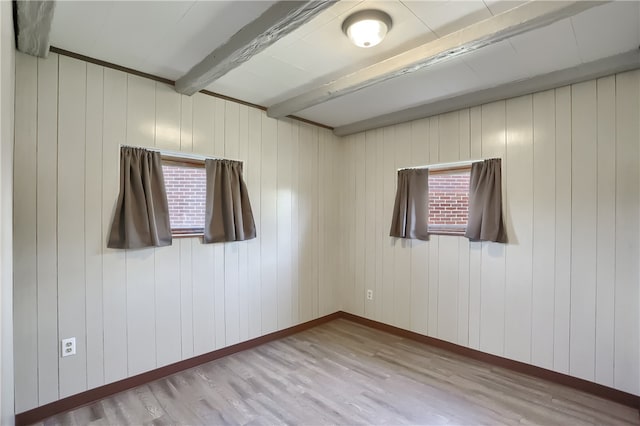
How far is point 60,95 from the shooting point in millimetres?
2223

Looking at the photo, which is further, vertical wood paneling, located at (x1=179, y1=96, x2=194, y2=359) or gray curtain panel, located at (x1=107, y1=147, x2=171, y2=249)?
vertical wood paneling, located at (x1=179, y1=96, x2=194, y2=359)

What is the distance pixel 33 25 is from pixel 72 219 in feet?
3.97

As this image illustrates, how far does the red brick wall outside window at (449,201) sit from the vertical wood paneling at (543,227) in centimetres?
64

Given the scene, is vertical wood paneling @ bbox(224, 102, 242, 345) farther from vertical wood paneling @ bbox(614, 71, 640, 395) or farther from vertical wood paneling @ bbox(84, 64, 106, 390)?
vertical wood paneling @ bbox(614, 71, 640, 395)

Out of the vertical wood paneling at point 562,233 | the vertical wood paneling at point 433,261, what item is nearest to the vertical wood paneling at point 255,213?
the vertical wood paneling at point 433,261

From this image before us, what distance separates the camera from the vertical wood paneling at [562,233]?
2.57 metres

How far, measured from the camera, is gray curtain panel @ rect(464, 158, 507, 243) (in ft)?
9.43

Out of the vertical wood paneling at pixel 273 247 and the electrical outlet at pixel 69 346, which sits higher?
the vertical wood paneling at pixel 273 247

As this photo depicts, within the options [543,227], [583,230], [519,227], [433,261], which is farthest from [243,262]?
[583,230]

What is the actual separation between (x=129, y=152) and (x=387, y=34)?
210cm

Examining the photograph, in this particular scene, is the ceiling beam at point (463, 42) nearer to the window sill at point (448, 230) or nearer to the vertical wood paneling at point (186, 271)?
the vertical wood paneling at point (186, 271)

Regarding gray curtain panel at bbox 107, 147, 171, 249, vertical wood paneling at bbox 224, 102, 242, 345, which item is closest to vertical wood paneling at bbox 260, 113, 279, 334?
vertical wood paneling at bbox 224, 102, 242, 345

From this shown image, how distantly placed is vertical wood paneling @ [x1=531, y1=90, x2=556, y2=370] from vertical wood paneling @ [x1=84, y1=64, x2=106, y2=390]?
138 inches

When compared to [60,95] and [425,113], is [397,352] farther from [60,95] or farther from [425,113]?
[60,95]
